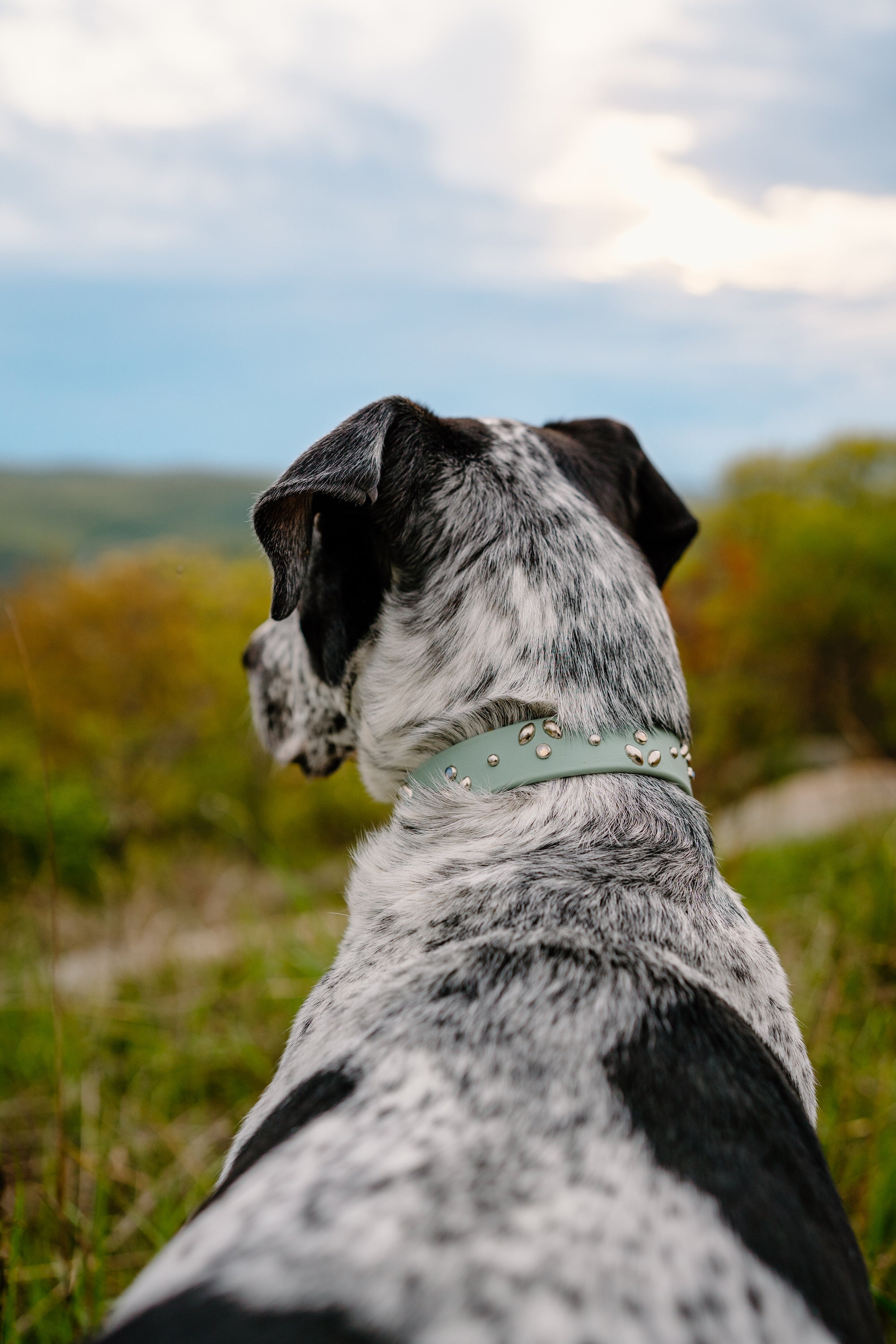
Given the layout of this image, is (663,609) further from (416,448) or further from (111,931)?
(111,931)

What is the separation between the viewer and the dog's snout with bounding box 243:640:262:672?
2766mm

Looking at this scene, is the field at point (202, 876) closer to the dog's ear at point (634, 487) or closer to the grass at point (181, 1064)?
the grass at point (181, 1064)

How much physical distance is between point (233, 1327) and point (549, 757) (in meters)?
1.12

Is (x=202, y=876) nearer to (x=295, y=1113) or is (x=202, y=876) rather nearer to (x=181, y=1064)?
(x=181, y=1064)

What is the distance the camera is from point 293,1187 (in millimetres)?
1281

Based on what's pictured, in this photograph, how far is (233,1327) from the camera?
108cm

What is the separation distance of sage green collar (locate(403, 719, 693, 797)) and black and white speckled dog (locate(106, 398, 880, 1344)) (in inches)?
1.4

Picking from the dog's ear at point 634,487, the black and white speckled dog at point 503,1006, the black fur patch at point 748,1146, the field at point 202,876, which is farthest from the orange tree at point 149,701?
the black fur patch at point 748,1146

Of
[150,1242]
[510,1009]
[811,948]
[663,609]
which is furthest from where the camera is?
[811,948]

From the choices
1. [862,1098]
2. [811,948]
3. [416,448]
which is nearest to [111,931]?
[811,948]

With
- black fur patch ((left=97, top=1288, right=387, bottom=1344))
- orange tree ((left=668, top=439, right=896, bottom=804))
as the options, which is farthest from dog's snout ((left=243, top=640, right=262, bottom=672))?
orange tree ((left=668, top=439, right=896, bottom=804))

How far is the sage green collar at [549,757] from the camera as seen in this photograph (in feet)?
6.40

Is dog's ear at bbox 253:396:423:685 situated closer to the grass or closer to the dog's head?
the dog's head

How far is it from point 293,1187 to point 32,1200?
2.97 metres
